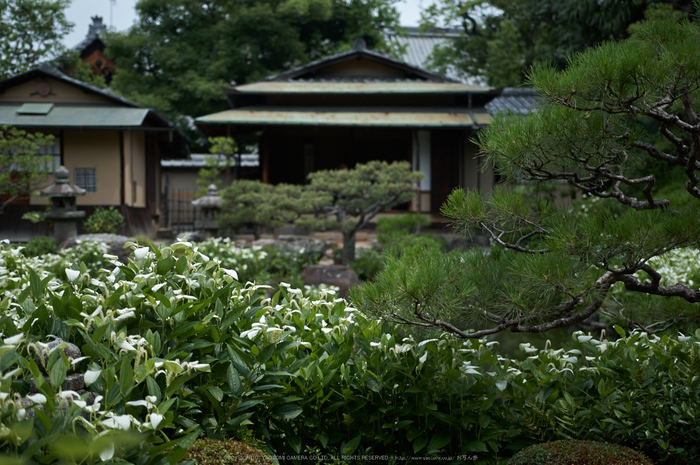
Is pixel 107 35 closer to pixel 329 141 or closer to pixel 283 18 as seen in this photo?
pixel 283 18

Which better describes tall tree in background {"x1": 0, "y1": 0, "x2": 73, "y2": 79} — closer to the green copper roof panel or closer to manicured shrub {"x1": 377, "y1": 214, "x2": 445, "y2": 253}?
the green copper roof panel

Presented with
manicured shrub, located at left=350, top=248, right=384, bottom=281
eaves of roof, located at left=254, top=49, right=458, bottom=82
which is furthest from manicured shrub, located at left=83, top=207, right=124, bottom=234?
manicured shrub, located at left=350, top=248, right=384, bottom=281

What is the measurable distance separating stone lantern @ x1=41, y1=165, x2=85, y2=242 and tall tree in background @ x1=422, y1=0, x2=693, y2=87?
10.9 meters

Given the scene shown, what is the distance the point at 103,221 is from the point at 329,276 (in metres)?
7.95

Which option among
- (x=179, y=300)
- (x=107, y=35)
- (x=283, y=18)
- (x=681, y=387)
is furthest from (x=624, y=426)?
(x=107, y=35)

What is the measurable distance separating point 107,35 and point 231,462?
23695mm

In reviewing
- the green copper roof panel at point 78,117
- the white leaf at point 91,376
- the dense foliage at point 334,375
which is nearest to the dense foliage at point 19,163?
the green copper roof panel at point 78,117

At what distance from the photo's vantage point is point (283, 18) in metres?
22.8

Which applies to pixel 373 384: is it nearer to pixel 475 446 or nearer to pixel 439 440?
pixel 439 440

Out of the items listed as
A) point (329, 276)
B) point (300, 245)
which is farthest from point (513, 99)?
point (329, 276)

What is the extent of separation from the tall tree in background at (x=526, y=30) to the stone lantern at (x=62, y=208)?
35.6ft

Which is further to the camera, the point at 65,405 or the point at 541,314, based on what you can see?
the point at 541,314

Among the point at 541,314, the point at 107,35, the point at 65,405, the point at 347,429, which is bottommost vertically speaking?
the point at 347,429

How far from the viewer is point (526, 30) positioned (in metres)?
20.6
